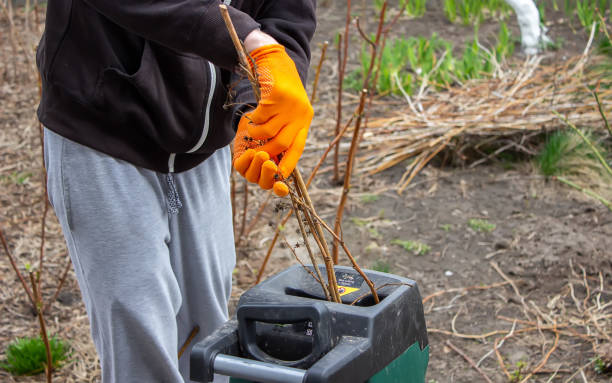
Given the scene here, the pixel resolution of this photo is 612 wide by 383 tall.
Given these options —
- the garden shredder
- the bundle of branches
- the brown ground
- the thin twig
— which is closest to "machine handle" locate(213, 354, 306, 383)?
the garden shredder

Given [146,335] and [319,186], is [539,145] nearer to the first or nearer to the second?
[319,186]

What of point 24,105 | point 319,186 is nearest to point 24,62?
point 24,105

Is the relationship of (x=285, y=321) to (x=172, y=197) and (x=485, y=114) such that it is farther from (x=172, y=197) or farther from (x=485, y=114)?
(x=485, y=114)

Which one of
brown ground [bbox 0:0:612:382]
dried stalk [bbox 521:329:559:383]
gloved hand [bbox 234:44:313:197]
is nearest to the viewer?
gloved hand [bbox 234:44:313:197]

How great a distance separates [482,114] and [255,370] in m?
2.74

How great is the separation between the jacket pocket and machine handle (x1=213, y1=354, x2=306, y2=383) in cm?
49

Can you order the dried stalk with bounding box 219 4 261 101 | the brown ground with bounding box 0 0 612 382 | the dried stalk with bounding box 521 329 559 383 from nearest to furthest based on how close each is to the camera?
the dried stalk with bounding box 219 4 261 101 < the dried stalk with bounding box 521 329 559 383 < the brown ground with bounding box 0 0 612 382

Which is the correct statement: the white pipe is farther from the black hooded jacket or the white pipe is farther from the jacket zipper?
the jacket zipper

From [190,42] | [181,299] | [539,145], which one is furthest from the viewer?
[539,145]

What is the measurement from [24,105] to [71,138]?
11.6 ft

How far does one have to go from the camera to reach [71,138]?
135cm

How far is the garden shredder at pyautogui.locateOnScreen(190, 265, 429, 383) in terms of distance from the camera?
1136 mm

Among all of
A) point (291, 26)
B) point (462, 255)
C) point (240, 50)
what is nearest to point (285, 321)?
point (240, 50)

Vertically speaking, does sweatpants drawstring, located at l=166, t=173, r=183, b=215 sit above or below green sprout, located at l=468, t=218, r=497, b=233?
above
